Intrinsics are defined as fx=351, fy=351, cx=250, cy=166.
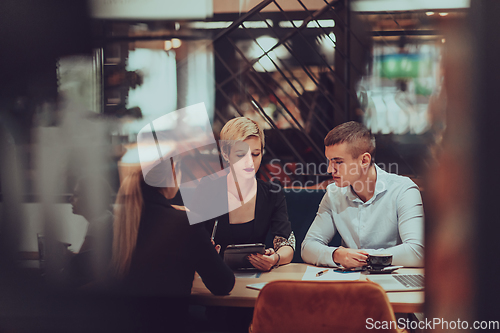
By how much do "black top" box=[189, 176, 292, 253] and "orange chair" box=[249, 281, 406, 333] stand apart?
0.83 metres

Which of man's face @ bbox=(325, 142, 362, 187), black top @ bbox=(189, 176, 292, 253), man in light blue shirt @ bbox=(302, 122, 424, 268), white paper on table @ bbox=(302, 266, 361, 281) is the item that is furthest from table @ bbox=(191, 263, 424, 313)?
man's face @ bbox=(325, 142, 362, 187)

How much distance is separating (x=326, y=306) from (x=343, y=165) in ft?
3.48

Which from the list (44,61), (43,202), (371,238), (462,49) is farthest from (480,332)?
(44,61)

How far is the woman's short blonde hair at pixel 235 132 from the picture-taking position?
78.0 inches

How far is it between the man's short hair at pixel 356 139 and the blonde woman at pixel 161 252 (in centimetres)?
97

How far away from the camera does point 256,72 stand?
2379 millimetres

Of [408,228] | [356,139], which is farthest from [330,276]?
[356,139]

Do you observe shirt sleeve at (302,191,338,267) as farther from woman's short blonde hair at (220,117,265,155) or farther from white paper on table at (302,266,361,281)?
woman's short blonde hair at (220,117,265,155)

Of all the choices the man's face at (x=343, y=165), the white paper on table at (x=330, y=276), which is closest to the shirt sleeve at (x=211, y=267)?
the white paper on table at (x=330, y=276)

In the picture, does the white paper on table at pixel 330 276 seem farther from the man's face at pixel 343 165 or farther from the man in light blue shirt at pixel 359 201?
the man's face at pixel 343 165

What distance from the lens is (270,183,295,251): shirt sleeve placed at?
1883 millimetres

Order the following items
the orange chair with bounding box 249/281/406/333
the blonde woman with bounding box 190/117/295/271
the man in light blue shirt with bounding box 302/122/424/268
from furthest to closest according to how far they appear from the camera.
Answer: the blonde woman with bounding box 190/117/295/271 < the man in light blue shirt with bounding box 302/122/424/268 < the orange chair with bounding box 249/281/406/333

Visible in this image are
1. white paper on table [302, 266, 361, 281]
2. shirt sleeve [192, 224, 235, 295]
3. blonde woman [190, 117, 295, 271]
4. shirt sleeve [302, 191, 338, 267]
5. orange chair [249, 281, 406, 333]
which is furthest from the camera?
blonde woman [190, 117, 295, 271]

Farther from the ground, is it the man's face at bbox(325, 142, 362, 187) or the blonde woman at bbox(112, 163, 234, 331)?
the man's face at bbox(325, 142, 362, 187)
